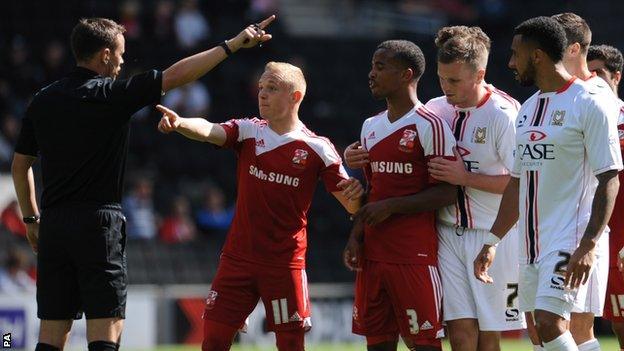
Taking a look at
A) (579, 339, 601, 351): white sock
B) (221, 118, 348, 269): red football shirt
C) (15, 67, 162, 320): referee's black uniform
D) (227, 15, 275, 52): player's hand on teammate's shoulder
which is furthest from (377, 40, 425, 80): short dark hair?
(579, 339, 601, 351): white sock

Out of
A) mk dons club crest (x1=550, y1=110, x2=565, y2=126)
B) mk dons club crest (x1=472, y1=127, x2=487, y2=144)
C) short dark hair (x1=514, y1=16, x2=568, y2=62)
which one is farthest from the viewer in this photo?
mk dons club crest (x1=472, y1=127, x2=487, y2=144)

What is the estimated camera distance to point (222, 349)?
850cm

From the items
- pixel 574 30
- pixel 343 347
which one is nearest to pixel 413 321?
pixel 574 30

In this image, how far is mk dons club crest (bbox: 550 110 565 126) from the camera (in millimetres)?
7418

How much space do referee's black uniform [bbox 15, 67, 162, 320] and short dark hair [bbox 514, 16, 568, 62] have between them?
2.31 metres

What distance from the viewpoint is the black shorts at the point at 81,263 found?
305 inches

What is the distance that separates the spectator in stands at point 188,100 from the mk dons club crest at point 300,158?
11750mm

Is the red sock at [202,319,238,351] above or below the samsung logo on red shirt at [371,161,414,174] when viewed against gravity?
below

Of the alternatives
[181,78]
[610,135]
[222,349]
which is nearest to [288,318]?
[222,349]

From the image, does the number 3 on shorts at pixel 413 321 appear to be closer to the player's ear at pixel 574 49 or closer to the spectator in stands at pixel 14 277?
the player's ear at pixel 574 49

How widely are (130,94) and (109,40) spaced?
1.45 ft

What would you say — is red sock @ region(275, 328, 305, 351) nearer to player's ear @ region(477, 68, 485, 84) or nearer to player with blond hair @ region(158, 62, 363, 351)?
player with blond hair @ region(158, 62, 363, 351)

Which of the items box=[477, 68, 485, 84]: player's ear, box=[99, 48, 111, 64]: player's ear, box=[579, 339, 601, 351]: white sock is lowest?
box=[579, 339, 601, 351]: white sock

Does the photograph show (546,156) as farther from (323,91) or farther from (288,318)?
(323,91)
